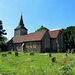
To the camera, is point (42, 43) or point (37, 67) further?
point (42, 43)

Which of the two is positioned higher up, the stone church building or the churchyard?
the stone church building

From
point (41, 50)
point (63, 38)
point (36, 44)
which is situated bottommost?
point (41, 50)

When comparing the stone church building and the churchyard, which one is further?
the stone church building

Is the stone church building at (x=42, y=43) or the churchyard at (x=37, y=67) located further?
the stone church building at (x=42, y=43)

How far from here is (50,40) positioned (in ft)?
93.5

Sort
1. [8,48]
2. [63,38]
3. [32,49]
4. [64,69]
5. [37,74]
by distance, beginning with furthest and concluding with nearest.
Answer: [8,48] → [63,38] → [32,49] → [37,74] → [64,69]

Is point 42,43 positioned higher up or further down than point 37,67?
higher up

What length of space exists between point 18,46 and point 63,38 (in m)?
19.9

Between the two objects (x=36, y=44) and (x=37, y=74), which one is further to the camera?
(x=36, y=44)

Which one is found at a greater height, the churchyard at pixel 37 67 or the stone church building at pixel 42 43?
the stone church building at pixel 42 43

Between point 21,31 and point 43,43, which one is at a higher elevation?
point 21,31

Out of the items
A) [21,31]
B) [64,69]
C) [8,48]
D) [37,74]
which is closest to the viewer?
[64,69]

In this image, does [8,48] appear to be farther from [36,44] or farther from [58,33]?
[58,33]

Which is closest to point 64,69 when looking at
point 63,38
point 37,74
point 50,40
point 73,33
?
point 37,74
